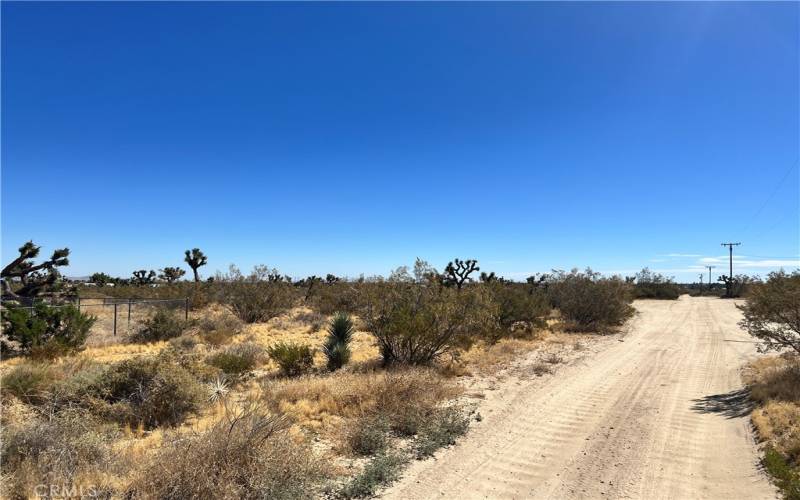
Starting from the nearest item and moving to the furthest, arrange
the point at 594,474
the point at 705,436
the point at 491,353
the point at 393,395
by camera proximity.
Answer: the point at 594,474 < the point at 705,436 < the point at 393,395 < the point at 491,353

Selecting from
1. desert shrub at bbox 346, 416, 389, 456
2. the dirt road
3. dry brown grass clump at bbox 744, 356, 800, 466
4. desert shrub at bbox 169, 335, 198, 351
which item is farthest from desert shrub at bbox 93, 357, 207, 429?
dry brown grass clump at bbox 744, 356, 800, 466

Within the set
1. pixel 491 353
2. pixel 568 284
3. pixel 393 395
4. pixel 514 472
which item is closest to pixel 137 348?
pixel 393 395

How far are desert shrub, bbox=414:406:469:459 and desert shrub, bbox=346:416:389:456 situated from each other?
1.72ft

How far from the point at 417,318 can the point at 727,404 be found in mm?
6962

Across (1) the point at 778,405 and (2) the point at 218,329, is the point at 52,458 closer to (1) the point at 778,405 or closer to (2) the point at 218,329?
(1) the point at 778,405

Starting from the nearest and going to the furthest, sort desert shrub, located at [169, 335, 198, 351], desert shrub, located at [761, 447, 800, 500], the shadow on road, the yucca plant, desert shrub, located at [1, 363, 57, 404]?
1. desert shrub, located at [761, 447, 800, 500]
2. desert shrub, located at [1, 363, 57, 404]
3. the shadow on road
4. the yucca plant
5. desert shrub, located at [169, 335, 198, 351]

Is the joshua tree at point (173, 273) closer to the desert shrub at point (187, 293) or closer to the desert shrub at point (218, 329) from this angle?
the desert shrub at point (187, 293)

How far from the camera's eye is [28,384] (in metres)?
7.91

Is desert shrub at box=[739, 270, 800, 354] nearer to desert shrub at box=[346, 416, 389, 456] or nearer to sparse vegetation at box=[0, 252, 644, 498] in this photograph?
sparse vegetation at box=[0, 252, 644, 498]

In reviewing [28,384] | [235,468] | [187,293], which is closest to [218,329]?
[28,384]

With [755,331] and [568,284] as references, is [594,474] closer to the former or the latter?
[755,331]

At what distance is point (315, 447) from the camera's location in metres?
6.33

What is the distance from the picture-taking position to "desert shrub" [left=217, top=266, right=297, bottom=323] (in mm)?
22703

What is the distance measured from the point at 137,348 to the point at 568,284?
21.5 metres
